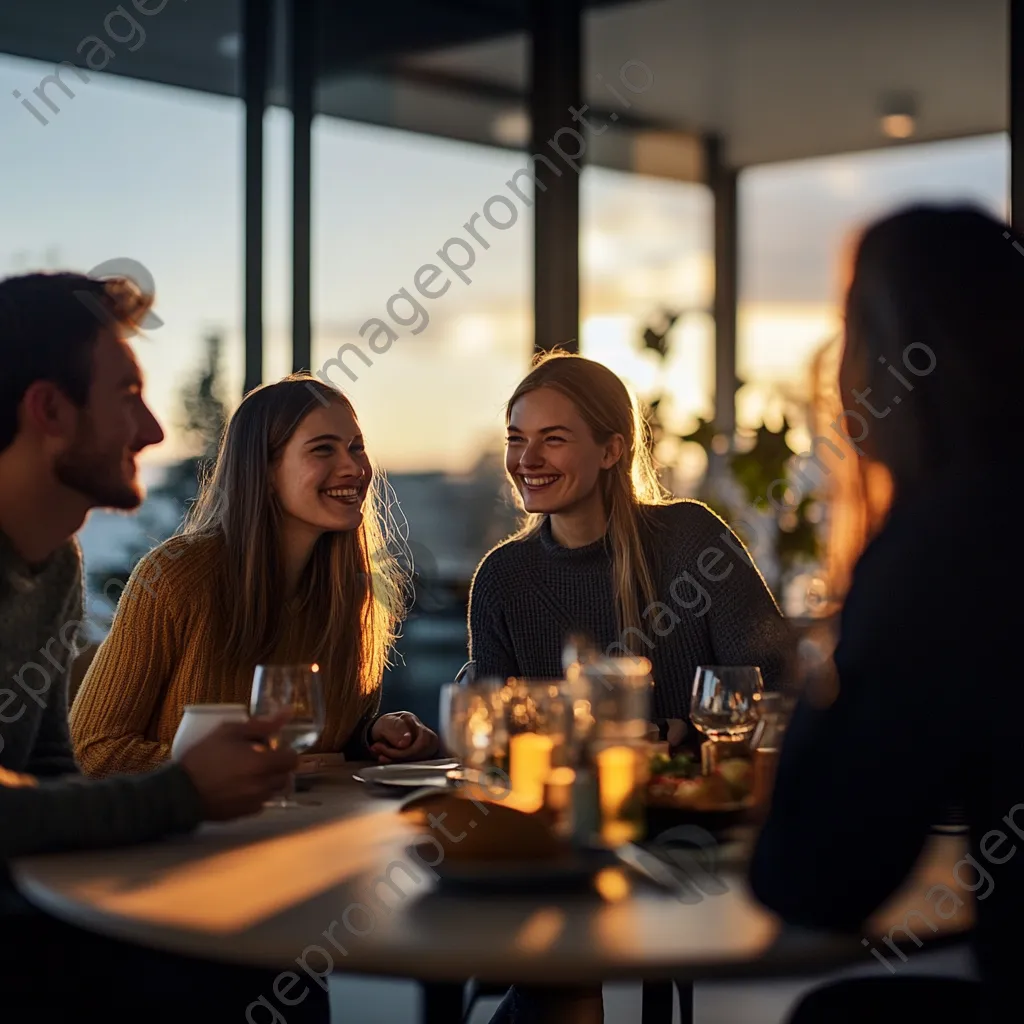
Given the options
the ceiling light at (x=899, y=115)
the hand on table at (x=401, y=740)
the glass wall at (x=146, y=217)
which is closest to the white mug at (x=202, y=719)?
the hand on table at (x=401, y=740)

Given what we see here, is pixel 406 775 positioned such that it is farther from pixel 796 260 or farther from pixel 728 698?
pixel 796 260

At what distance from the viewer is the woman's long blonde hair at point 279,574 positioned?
103 inches

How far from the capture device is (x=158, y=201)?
4.46m

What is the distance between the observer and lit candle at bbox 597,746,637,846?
5.31 ft

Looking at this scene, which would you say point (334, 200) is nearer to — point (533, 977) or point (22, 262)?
point (22, 262)

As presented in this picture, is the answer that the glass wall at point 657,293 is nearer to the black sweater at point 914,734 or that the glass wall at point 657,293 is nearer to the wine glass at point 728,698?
the wine glass at point 728,698

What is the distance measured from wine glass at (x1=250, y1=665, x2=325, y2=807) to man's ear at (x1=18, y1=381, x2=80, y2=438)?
0.41 meters

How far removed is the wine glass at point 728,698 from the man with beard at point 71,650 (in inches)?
23.5

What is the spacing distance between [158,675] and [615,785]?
109 centimetres

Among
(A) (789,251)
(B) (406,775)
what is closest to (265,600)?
(B) (406,775)

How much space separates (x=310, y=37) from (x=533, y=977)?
164 inches

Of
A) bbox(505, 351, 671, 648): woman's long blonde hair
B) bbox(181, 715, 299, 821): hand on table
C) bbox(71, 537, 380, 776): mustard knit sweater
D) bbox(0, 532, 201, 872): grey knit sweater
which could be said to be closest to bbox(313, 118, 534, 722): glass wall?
bbox(505, 351, 671, 648): woman's long blonde hair

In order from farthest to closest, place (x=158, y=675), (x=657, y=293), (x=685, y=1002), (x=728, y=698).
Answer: (x=657, y=293), (x=685, y=1002), (x=158, y=675), (x=728, y=698)

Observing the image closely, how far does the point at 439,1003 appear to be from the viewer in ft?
8.78
